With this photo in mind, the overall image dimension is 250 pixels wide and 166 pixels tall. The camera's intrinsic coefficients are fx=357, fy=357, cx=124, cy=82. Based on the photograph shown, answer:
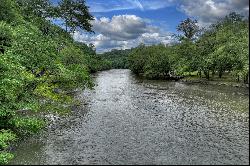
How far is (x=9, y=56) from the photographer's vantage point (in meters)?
30.1

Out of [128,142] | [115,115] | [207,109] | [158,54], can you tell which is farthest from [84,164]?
[158,54]

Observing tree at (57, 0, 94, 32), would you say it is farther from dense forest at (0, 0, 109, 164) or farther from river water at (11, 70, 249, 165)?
river water at (11, 70, 249, 165)

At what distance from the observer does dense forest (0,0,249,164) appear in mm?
28672

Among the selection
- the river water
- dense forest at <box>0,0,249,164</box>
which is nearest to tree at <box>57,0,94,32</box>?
dense forest at <box>0,0,249,164</box>

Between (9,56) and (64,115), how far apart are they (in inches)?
505

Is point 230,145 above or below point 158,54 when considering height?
below

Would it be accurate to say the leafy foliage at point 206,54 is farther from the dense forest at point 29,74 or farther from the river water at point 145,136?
the dense forest at point 29,74

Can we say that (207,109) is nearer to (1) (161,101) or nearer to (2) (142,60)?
(1) (161,101)

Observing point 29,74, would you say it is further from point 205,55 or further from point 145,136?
point 205,55

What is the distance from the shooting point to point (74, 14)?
73.8m

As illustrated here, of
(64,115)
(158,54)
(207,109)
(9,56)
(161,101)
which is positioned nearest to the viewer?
(9,56)

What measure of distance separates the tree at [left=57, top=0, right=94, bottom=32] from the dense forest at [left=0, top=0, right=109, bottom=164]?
298 centimetres

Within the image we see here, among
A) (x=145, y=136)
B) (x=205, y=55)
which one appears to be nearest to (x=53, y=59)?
(x=145, y=136)

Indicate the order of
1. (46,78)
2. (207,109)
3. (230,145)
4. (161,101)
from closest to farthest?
(230,145) → (46,78) → (207,109) → (161,101)
